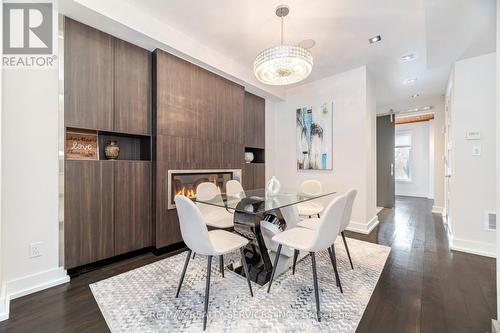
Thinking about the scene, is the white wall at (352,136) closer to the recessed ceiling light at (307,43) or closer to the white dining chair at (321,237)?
the recessed ceiling light at (307,43)

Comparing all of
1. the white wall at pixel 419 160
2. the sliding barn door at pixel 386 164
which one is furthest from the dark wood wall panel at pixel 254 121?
the white wall at pixel 419 160

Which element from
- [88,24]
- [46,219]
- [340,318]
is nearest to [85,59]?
[88,24]

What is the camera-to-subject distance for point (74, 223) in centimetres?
206

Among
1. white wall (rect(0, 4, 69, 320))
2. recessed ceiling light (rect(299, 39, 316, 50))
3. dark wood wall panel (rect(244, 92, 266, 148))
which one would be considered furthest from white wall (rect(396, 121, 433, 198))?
white wall (rect(0, 4, 69, 320))

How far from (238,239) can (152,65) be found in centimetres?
239

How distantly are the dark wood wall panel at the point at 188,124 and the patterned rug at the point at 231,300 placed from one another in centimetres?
74

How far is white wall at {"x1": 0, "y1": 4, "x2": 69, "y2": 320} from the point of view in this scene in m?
1.73

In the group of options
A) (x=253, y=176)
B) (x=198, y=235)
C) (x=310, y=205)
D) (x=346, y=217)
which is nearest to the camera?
(x=198, y=235)

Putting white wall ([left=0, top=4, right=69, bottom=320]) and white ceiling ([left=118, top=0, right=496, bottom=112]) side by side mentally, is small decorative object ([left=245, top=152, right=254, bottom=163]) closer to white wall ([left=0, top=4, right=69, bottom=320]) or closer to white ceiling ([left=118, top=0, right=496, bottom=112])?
white ceiling ([left=118, top=0, right=496, bottom=112])

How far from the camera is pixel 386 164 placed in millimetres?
5457

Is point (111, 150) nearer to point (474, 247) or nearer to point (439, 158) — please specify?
point (474, 247)

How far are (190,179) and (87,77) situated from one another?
5.30 feet

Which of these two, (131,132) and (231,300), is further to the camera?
(131,132)

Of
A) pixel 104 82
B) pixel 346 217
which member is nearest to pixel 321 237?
pixel 346 217
